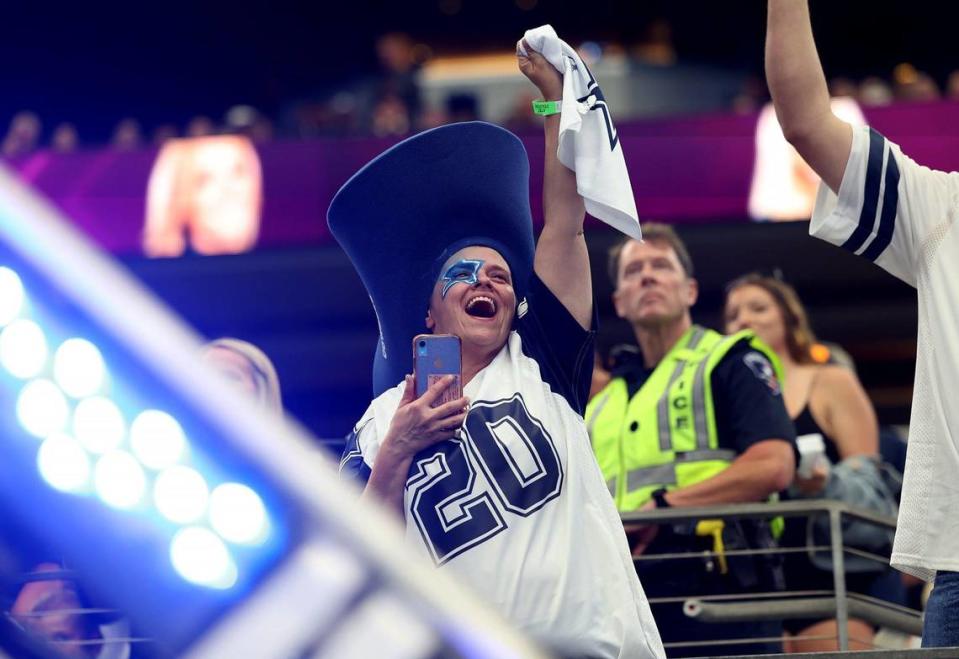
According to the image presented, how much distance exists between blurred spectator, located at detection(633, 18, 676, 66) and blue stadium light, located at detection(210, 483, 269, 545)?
16.4 meters

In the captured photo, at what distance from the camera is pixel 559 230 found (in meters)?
2.86

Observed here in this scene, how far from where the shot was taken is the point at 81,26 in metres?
15.7

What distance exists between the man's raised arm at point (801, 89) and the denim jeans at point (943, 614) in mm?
727

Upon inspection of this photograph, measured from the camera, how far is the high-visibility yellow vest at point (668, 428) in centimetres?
389

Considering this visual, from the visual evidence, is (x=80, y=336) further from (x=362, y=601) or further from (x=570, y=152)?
(x=570, y=152)

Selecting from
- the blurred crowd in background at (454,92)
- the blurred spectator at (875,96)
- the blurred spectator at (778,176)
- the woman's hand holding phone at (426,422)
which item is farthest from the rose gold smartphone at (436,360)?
the blurred crowd in background at (454,92)

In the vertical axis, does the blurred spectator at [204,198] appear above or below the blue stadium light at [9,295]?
above

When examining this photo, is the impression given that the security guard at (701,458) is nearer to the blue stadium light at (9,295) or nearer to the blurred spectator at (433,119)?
the blue stadium light at (9,295)

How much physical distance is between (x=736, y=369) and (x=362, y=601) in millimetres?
3088

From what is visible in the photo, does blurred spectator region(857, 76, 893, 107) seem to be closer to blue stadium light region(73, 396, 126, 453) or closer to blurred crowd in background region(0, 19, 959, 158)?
blurred crowd in background region(0, 19, 959, 158)

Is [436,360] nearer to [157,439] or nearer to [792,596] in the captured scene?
[157,439]

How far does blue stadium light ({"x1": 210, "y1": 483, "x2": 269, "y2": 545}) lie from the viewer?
0.89m

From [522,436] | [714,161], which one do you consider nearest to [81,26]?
[714,161]

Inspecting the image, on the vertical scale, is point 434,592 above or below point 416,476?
below
